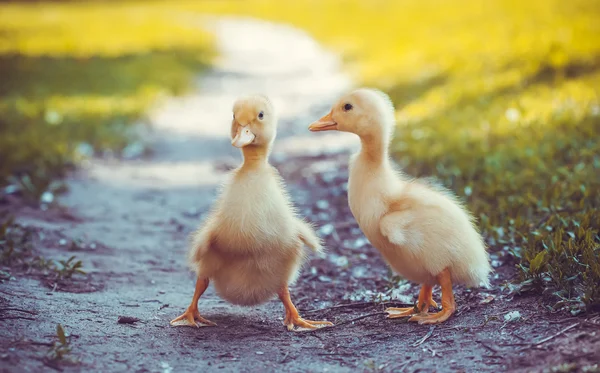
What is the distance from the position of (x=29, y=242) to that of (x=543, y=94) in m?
6.25

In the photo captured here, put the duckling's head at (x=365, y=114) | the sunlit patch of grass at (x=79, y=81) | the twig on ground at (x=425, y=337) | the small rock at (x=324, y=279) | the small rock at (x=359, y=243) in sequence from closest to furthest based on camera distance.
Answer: the twig on ground at (x=425, y=337) → the duckling's head at (x=365, y=114) → the small rock at (x=324, y=279) → the small rock at (x=359, y=243) → the sunlit patch of grass at (x=79, y=81)

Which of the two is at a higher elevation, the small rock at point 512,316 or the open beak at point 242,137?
the open beak at point 242,137

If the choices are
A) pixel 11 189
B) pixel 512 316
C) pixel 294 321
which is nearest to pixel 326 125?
pixel 294 321

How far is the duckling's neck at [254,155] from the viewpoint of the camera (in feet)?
12.6

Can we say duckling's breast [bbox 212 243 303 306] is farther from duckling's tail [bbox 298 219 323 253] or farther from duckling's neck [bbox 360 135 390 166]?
duckling's neck [bbox 360 135 390 166]

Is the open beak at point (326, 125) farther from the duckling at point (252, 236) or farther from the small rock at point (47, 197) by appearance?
the small rock at point (47, 197)

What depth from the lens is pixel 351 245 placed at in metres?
5.51

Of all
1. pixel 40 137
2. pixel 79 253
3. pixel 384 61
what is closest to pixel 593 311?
pixel 79 253

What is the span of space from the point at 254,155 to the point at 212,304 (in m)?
1.19

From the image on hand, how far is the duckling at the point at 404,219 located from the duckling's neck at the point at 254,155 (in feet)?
1.37

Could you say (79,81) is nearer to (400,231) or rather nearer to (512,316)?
(400,231)

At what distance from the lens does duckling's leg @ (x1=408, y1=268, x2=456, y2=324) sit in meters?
3.82

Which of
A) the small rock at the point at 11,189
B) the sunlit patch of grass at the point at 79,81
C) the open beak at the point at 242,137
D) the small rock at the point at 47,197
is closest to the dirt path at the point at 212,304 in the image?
the small rock at the point at 47,197

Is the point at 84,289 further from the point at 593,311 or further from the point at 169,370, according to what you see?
the point at 593,311
